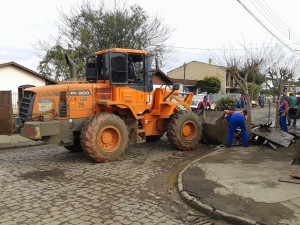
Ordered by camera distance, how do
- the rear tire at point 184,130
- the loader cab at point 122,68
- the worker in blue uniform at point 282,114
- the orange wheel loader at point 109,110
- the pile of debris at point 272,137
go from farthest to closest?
the worker in blue uniform at point 282,114
the pile of debris at point 272,137
the rear tire at point 184,130
the loader cab at point 122,68
the orange wheel loader at point 109,110

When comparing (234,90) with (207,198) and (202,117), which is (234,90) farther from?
(207,198)

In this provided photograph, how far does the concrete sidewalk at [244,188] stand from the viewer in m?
5.23

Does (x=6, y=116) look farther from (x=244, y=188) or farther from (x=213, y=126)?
(x=244, y=188)

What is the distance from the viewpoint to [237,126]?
11039mm

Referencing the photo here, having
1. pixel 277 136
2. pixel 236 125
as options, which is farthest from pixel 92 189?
pixel 277 136

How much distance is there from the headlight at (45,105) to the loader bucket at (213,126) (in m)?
5.20

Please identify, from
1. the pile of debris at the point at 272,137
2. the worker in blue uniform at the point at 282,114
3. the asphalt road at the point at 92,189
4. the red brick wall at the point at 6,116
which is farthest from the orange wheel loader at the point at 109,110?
the red brick wall at the point at 6,116

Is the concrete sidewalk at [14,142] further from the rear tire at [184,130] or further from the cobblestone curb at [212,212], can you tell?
the cobblestone curb at [212,212]

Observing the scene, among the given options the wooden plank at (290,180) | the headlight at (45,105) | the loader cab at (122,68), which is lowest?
the wooden plank at (290,180)

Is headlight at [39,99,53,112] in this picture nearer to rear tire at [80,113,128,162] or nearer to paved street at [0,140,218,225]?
rear tire at [80,113,128,162]

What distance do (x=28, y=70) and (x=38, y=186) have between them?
14.2 metres

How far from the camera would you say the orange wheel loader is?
28.9 feet

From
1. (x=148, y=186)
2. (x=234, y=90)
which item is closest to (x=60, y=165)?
(x=148, y=186)

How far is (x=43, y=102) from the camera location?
8.94m
